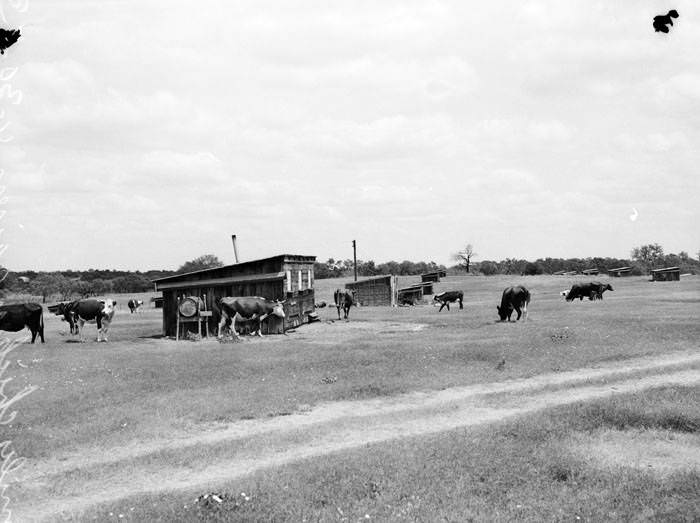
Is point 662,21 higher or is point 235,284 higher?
point 662,21

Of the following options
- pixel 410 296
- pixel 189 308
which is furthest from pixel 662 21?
pixel 410 296

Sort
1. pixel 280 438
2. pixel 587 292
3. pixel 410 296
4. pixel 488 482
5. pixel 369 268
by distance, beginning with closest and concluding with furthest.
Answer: pixel 488 482 → pixel 280 438 → pixel 587 292 → pixel 410 296 → pixel 369 268

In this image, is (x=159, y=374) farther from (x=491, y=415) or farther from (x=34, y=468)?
(x=491, y=415)

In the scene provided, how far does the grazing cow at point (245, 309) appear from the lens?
31.4 m

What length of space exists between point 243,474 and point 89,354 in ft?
57.5

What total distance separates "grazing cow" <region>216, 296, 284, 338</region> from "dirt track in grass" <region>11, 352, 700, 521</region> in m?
16.3

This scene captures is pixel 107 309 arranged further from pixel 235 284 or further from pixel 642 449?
pixel 642 449

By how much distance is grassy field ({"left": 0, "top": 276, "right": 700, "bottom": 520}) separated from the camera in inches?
561

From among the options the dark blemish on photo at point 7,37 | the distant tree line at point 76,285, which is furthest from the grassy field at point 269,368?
the distant tree line at point 76,285

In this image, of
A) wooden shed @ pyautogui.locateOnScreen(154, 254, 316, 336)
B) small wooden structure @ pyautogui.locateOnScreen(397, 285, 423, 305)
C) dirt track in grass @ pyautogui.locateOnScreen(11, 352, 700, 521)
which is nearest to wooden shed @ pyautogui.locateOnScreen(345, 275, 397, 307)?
small wooden structure @ pyautogui.locateOnScreen(397, 285, 423, 305)

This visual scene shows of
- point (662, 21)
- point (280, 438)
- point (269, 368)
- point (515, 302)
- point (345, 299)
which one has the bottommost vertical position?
point (280, 438)

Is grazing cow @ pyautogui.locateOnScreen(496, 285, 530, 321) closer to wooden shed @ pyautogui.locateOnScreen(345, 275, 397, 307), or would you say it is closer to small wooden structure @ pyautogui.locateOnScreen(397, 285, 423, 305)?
wooden shed @ pyautogui.locateOnScreen(345, 275, 397, 307)

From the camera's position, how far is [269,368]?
20.9 meters

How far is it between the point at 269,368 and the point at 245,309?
36.0ft
